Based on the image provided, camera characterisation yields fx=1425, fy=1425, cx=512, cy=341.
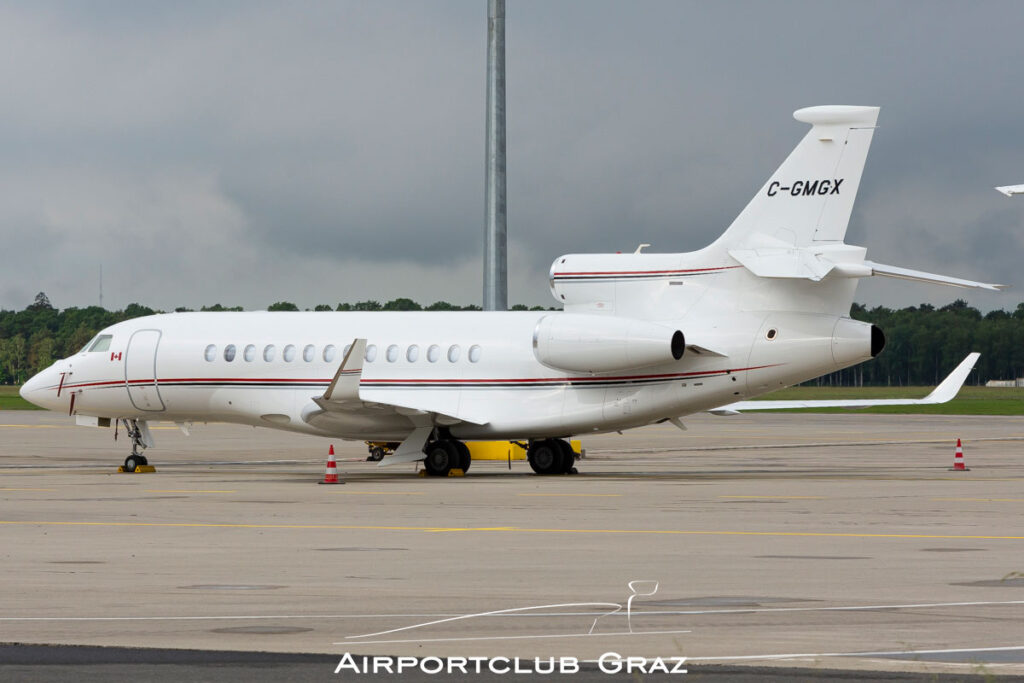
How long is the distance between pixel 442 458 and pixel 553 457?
2.63 metres

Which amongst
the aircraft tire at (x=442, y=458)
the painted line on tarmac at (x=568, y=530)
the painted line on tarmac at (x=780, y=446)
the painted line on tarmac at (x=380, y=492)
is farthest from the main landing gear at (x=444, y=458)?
the painted line on tarmac at (x=568, y=530)

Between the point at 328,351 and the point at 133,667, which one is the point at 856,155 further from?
the point at 133,667

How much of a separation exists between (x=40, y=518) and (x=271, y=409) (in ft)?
41.3

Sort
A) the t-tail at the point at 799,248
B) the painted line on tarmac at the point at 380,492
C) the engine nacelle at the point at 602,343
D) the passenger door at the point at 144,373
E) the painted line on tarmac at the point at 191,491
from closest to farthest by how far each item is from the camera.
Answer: the painted line on tarmac at the point at 380,492 < the painted line on tarmac at the point at 191,491 < the t-tail at the point at 799,248 < the engine nacelle at the point at 602,343 < the passenger door at the point at 144,373

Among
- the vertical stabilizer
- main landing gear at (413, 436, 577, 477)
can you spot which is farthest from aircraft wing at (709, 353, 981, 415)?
the vertical stabilizer

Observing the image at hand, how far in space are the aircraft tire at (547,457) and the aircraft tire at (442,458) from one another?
6.72 ft

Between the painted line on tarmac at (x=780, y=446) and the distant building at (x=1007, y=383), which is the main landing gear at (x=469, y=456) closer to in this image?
the painted line on tarmac at (x=780, y=446)

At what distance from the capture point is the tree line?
13350cm

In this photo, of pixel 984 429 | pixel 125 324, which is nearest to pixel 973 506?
pixel 125 324

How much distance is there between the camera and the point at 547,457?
32.1 meters

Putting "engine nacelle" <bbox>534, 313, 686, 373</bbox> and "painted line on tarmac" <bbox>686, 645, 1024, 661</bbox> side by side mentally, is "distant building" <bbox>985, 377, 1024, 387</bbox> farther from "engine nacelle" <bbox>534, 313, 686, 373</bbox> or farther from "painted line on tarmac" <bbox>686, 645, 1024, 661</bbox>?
"painted line on tarmac" <bbox>686, 645, 1024, 661</bbox>

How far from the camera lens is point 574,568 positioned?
46.1ft

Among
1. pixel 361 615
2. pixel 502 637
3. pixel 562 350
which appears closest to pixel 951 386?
pixel 562 350

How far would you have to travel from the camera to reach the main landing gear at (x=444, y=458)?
31.1 metres
